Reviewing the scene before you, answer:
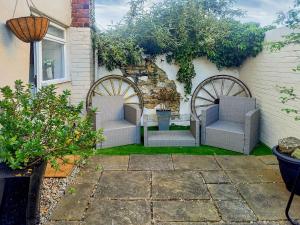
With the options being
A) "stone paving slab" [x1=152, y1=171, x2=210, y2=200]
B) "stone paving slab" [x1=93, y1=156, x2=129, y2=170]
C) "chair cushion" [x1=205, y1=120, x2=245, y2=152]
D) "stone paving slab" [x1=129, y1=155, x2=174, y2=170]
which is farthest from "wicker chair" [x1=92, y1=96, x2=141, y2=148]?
"stone paving slab" [x1=152, y1=171, x2=210, y2=200]

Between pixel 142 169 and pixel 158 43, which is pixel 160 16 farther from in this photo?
pixel 142 169

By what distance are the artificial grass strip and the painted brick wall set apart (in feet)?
7.88

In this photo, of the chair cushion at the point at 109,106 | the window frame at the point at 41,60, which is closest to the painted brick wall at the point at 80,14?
the window frame at the point at 41,60

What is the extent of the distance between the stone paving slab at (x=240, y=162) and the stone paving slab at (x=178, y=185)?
0.51 m

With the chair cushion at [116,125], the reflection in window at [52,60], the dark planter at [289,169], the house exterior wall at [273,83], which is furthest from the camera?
the chair cushion at [116,125]

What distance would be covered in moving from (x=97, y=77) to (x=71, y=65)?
23.8 inches

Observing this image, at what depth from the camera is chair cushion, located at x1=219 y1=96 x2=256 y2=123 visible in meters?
4.85

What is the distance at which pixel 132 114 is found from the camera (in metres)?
4.85

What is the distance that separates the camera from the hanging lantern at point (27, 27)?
2.89 metres

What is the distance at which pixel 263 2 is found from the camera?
552 centimetres

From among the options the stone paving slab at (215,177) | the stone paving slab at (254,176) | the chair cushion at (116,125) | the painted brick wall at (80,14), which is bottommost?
the stone paving slab at (215,177)

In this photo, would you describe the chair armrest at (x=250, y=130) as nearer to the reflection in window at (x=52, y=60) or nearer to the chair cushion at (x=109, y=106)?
the chair cushion at (x=109, y=106)

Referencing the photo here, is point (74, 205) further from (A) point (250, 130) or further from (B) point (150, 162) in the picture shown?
(A) point (250, 130)

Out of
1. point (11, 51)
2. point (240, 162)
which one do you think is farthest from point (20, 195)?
point (240, 162)
